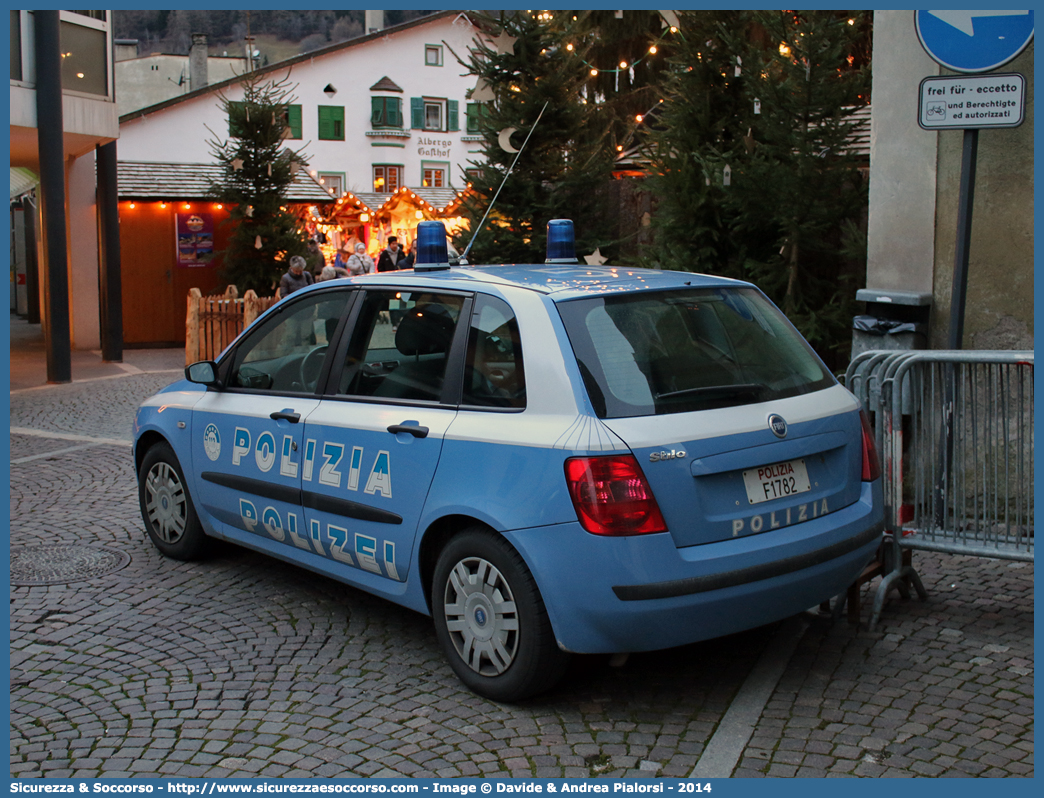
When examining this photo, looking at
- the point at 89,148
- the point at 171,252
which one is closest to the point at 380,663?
the point at 89,148

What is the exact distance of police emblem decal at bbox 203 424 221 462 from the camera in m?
5.68

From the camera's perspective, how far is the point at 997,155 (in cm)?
649

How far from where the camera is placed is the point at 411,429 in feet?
14.6

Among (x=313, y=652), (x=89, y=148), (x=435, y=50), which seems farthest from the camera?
(x=435, y=50)

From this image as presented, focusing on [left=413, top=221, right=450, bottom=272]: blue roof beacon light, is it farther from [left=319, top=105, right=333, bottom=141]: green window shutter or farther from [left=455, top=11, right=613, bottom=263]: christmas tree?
[left=319, top=105, right=333, bottom=141]: green window shutter

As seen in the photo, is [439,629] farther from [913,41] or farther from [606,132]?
[606,132]

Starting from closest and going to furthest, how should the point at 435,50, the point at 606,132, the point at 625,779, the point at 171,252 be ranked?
the point at 625,779 → the point at 606,132 → the point at 171,252 → the point at 435,50

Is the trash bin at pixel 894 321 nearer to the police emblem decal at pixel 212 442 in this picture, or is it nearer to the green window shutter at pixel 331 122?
the police emblem decal at pixel 212 442

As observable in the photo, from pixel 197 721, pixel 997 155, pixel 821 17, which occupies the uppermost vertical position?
pixel 821 17

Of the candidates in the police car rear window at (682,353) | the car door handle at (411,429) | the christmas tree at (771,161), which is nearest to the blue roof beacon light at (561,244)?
the police car rear window at (682,353)

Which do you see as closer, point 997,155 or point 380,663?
point 380,663

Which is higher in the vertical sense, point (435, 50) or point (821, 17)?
point (435, 50)

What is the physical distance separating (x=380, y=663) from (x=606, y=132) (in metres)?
11.9

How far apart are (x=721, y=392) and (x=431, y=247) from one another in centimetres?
185
